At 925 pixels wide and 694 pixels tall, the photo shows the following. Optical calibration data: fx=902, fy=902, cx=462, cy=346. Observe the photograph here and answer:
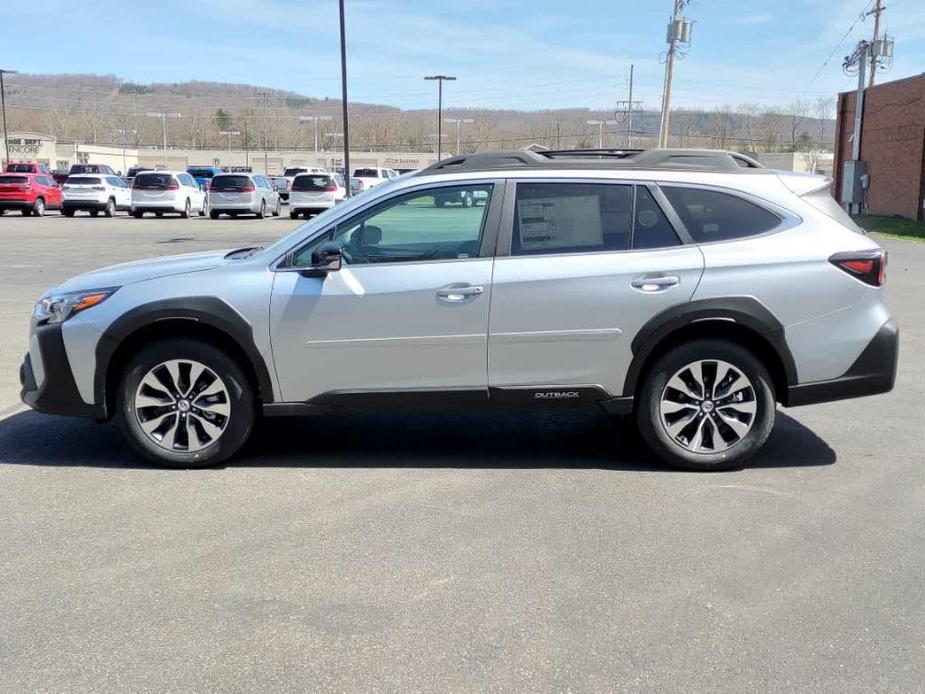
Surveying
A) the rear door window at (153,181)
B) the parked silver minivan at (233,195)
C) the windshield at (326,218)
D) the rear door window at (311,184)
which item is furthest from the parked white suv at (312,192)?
the windshield at (326,218)

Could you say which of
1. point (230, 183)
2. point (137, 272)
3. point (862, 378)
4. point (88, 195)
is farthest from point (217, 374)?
point (88, 195)

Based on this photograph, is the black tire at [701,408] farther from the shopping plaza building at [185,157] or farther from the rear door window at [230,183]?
the shopping plaza building at [185,157]

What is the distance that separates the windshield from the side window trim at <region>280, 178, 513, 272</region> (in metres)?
0.03

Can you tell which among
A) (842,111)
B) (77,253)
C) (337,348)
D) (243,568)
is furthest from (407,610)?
(842,111)

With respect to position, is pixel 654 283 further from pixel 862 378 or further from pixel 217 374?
pixel 217 374

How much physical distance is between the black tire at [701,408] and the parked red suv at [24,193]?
35.7m

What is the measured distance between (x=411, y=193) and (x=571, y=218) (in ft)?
3.21

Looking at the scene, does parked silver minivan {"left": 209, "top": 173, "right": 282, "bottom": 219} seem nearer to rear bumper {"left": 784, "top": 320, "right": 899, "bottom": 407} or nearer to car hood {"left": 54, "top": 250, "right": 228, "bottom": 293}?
car hood {"left": 54, "top": 250, "right": 228, "bottom": 293}

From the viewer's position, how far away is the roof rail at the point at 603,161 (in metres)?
5.59

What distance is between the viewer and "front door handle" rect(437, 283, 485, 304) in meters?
5.26

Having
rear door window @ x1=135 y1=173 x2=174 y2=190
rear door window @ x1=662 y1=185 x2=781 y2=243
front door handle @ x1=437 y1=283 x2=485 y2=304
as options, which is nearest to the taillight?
rear door window @ x1=662 y1=185 x2=781 y2=243

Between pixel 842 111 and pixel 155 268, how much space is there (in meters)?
46.5

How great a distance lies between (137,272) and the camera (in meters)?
5.54

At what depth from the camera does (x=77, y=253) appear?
64.5ft
